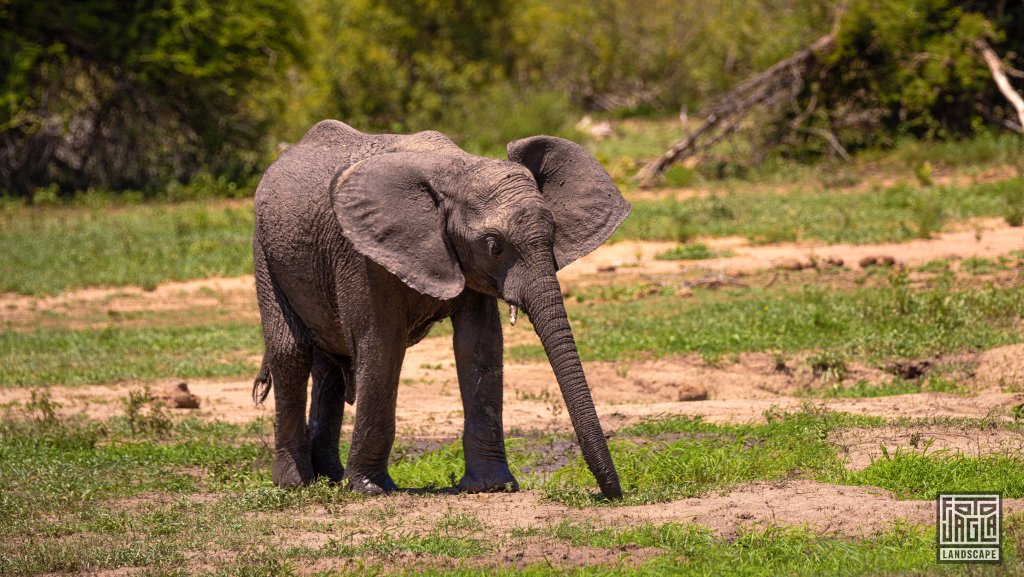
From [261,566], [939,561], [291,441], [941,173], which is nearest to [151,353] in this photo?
[291,441]

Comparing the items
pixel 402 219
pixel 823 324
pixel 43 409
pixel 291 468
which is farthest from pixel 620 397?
pixel 43 409

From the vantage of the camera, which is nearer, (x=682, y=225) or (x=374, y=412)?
(x=374, y=412)

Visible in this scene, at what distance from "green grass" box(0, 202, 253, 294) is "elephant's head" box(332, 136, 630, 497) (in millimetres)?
9502

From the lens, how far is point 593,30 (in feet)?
113

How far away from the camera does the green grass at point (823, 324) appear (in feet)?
34.0

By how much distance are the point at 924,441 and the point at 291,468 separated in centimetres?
365

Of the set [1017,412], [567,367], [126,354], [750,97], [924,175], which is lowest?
[1017,412]

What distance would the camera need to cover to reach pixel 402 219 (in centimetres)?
645

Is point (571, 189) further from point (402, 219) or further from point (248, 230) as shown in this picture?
point (248, 230)

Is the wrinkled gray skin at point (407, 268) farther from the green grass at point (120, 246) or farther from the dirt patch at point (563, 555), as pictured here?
the green grass at point (120, 246)

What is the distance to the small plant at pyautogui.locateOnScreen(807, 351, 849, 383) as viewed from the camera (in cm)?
991

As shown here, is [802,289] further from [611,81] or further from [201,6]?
[611,81]

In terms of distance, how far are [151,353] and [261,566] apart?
7.29m

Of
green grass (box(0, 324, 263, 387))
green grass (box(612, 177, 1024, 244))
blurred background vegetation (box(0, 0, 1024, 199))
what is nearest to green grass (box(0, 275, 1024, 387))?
green grass (box(0, 324, 263, 387))
